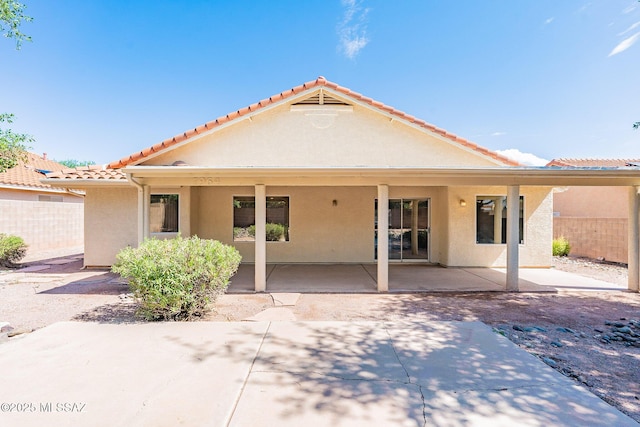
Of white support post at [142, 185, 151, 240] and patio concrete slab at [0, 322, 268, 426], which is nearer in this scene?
patio concrete slab at [0, 322, 268, 426]

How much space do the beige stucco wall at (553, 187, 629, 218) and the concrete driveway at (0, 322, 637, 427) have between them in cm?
1646

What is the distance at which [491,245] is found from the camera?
11578 millimetres

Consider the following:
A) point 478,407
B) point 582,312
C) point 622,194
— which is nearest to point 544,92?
point 622,194

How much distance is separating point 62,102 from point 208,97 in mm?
9059

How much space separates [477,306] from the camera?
694 cm

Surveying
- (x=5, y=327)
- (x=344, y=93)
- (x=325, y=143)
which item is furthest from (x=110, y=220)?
(x=344, y=93)

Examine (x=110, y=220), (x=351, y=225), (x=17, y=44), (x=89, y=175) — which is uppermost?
(x=17, y=44)

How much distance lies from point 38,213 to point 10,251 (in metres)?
4.57

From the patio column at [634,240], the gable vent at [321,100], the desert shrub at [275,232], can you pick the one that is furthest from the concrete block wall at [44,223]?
the patio column at [634,240]

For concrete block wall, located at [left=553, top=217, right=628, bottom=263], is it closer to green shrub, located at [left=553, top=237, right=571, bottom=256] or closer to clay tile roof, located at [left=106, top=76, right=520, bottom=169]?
green shrub, located at [left=553, top=237, right=571, bottom=256]

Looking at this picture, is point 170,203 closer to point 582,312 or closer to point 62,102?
point 582,312

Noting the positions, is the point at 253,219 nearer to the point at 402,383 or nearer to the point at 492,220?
the point at 492,220

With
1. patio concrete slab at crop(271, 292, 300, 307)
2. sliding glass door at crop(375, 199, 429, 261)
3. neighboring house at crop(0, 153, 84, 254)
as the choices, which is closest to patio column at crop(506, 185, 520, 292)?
sliding glass door at crop(375, 199, 429, 261)

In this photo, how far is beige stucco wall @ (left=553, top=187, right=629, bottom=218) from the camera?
55.3 feet
